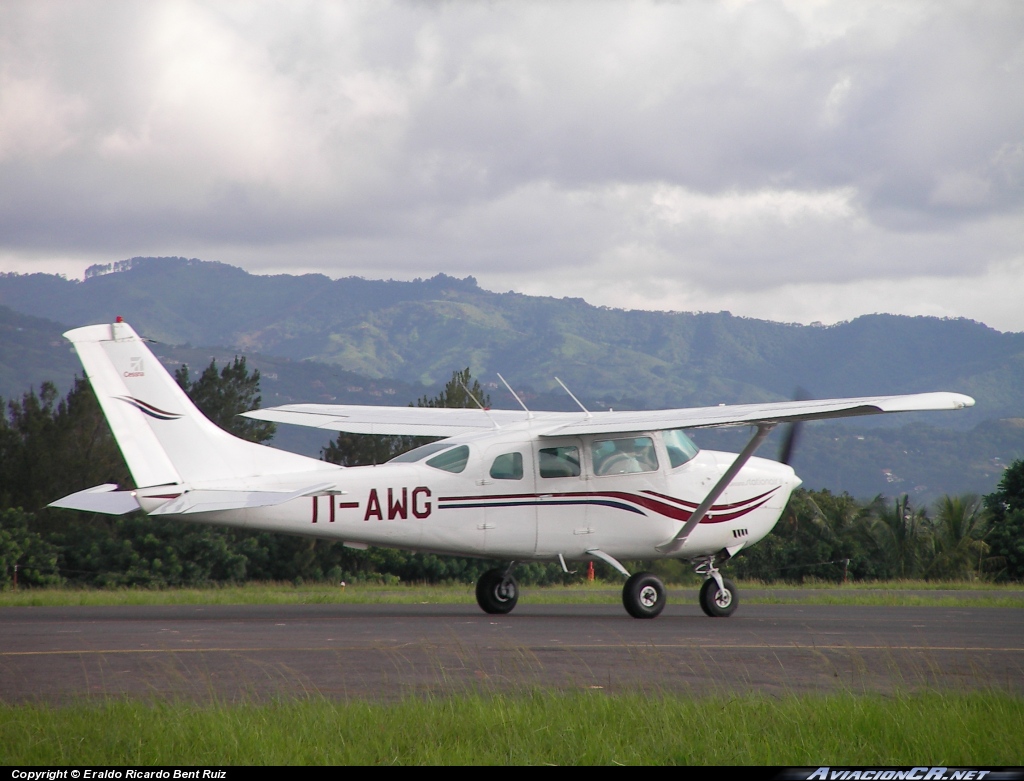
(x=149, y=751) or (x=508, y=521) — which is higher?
(x=508, y=521)

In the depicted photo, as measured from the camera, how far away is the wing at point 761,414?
13.8 meters

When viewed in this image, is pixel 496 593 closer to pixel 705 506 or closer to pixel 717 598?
pixel 717 598

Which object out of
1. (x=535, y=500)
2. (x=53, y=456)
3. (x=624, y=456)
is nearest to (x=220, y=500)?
(x=535, y=500)

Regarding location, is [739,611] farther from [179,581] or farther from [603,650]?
[179,581]

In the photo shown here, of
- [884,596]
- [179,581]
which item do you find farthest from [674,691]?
[179,581]

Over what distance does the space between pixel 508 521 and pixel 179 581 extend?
24259 mm

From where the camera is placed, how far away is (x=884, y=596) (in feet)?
77.1

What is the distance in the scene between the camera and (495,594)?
18.0 metres

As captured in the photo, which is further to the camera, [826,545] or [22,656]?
[826,545]

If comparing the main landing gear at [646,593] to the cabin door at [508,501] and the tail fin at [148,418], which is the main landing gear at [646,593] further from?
the tail fin at [148,418]

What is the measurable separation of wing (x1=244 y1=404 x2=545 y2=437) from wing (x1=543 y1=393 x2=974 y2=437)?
2087 mm

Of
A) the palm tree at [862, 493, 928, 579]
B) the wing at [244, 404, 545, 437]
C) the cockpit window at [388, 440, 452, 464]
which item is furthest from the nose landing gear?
the palm tree at [862, 493, 928, 579]

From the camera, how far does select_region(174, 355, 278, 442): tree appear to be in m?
49.2

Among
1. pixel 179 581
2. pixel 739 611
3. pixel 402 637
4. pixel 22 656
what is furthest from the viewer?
pixel 179 581
